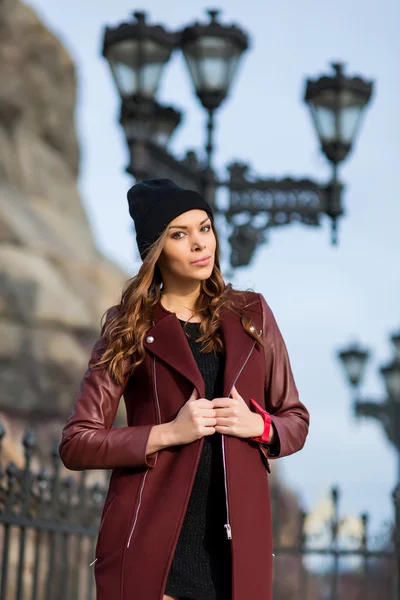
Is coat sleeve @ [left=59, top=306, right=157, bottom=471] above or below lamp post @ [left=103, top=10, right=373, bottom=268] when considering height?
below

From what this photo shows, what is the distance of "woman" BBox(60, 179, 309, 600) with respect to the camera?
3029mm

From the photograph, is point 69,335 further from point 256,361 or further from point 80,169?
point 256,361

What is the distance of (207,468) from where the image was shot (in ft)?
10.3

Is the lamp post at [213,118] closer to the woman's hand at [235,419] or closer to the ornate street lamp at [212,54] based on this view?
the ornate street lamp at [212,54]

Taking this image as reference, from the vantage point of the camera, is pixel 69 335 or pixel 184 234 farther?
pixel 69 335

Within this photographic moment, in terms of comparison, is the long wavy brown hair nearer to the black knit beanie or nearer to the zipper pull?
the black knit beanie

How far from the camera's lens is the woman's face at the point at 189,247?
338 cm

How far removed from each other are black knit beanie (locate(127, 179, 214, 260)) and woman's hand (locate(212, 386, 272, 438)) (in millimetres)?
607

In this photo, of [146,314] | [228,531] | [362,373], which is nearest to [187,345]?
[146,314]

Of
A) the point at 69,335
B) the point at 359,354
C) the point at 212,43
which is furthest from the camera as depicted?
the point at 69,335

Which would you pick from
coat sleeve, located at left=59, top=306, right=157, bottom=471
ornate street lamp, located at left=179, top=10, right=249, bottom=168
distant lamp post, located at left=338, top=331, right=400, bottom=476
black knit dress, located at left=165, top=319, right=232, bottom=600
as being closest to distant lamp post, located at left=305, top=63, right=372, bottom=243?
ornate street lamp, located at left=179, top=10, right=249, bottom=168

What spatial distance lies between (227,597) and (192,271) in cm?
96

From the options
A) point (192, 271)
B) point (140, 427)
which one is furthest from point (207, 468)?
point (192, 271)

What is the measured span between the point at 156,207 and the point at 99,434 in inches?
28.4
